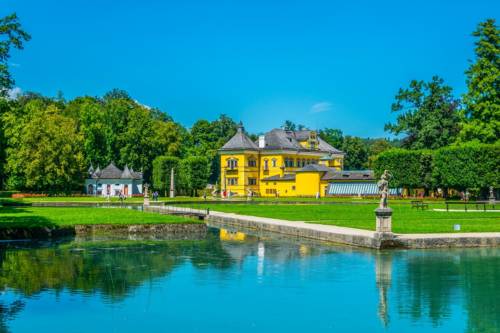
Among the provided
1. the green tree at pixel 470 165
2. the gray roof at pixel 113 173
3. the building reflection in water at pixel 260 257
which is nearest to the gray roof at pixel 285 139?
the gray roof at pixel 113 173

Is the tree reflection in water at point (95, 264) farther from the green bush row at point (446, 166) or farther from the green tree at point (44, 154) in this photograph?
the green tree at point (44, 154)

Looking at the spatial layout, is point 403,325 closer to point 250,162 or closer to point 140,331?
point 140,331

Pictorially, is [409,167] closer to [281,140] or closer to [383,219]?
[281,140]

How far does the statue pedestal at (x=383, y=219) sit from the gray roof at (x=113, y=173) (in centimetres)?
6432

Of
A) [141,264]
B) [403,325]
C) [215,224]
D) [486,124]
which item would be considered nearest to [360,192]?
[486,124]

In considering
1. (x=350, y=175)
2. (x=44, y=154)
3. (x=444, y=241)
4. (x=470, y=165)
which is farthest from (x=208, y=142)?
(x=444, y=241)

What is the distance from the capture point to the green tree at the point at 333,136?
118 metres

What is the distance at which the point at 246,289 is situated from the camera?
15.9 meters

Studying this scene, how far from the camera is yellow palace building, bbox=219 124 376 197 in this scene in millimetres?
80688

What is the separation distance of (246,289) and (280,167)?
234 ft

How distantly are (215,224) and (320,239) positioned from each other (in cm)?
1181

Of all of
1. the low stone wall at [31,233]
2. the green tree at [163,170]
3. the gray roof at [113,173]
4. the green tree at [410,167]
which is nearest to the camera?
the low stone wall at [31,233]

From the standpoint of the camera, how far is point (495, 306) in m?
14.2

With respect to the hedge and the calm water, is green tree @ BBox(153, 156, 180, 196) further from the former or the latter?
the calm water
